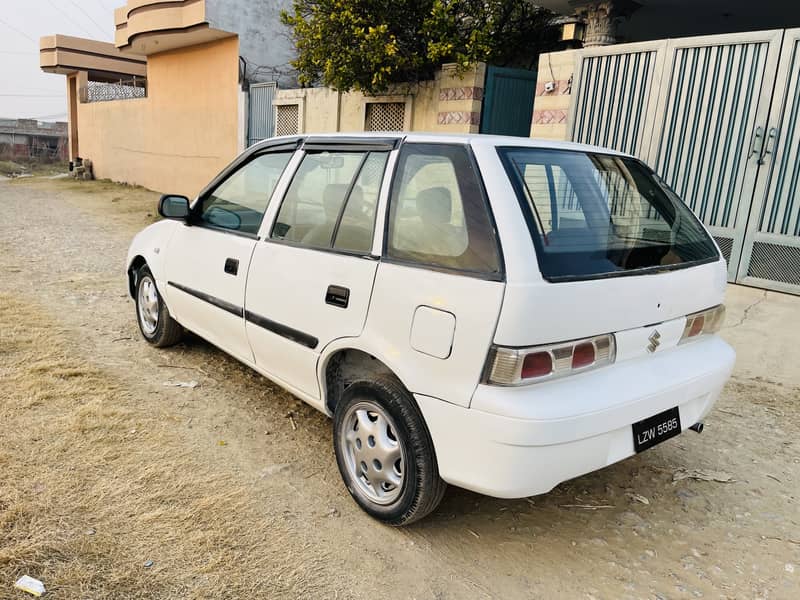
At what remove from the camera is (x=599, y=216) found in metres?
2.79

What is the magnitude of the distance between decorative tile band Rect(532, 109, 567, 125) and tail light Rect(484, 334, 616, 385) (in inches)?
257

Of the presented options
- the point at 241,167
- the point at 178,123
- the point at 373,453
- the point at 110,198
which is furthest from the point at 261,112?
the point at 373,453

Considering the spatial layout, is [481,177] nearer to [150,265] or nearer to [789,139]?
[150,265]

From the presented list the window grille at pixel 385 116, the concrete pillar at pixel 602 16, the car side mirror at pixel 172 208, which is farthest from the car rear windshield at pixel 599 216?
the window grille at pixel 385 116

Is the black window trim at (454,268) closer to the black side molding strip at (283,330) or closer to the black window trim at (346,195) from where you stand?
the black window trim at (346,195)

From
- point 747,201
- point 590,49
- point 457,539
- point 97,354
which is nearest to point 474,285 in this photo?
point 457,539

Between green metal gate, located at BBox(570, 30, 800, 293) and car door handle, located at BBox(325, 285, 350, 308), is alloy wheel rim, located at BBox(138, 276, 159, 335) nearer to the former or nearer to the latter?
car door handle, located at BBox(325, 285, 350, 308)

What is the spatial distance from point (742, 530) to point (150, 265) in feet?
13.3

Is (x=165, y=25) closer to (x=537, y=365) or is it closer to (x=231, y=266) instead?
(x=231, y=266)

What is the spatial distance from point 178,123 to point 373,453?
16.5 metres

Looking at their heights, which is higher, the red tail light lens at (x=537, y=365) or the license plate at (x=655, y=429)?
the red tail light lens at (x=537, y=365)

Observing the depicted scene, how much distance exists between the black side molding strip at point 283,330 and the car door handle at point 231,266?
0.90 ft

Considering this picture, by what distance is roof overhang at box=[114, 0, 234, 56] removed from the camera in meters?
14.2

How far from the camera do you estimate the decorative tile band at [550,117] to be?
8266mm
